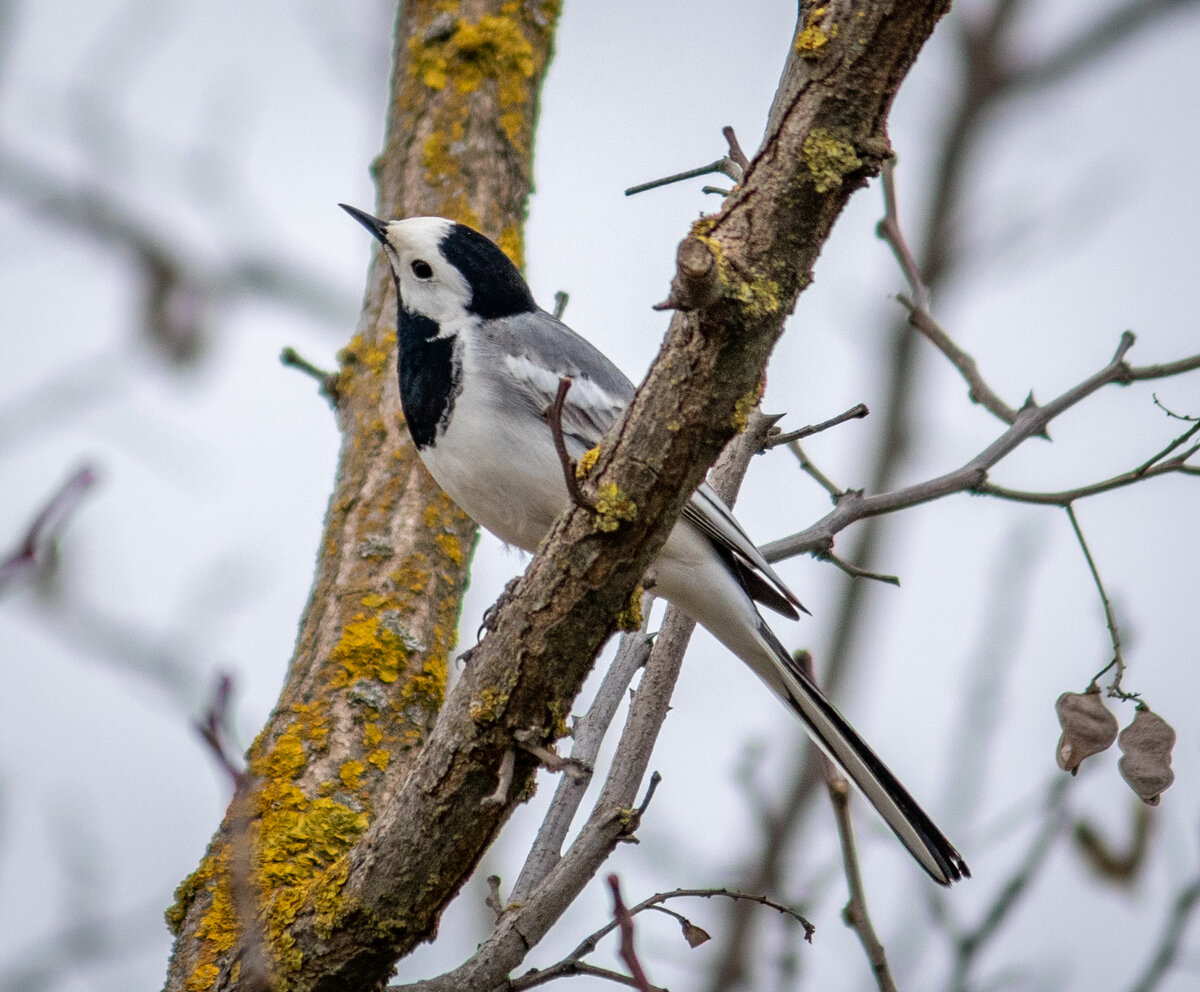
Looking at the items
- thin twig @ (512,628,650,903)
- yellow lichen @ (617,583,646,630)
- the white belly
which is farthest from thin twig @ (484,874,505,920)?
the white belly

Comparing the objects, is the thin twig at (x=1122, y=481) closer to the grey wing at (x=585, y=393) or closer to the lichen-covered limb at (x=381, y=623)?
the grey wing at (x=585, y=393)

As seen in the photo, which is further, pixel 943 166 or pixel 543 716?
pixel 943 166

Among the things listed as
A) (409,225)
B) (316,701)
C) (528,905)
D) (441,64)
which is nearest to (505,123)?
(441,64)

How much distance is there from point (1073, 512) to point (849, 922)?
1.13m

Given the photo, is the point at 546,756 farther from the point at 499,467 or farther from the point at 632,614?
the point at 499,467

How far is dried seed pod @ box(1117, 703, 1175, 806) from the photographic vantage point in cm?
272

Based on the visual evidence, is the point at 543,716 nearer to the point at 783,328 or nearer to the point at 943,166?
the point at 783,328

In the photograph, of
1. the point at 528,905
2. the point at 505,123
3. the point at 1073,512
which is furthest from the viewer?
the point at 505,123

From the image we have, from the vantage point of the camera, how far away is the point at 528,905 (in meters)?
2.79

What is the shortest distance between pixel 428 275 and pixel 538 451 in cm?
93

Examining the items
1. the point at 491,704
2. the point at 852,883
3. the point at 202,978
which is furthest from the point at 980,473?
the point at 202,978

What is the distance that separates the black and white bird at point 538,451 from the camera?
3.54 meters

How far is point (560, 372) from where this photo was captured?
3.81m

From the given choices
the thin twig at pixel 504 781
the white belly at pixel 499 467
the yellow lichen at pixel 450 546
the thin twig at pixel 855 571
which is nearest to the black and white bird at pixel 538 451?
the white belly at pixel 499 467
